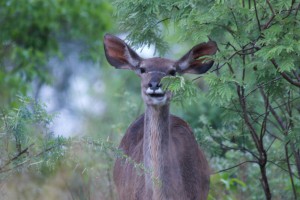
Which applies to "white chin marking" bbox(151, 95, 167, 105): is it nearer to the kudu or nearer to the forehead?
the kudu

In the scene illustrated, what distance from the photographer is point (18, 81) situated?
42.0 ft

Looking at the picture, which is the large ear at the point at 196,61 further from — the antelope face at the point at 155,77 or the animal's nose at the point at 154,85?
the animal's nose at the point at 154,85

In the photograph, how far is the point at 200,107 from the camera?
47.0 ft

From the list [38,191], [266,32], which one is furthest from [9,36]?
[266,32]

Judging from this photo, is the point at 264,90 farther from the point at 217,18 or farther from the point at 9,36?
the point at 9,36

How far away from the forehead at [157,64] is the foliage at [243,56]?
0.26 meters

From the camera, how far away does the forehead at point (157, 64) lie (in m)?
8.69

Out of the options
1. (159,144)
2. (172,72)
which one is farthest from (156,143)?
(172,72)

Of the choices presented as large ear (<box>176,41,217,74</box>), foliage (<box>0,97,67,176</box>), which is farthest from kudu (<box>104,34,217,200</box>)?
foliage (<box>0,97,67,176</box>)

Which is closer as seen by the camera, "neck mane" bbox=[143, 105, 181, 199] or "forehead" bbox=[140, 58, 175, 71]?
"neck mane" bbox=[143, 105, 181, 199]

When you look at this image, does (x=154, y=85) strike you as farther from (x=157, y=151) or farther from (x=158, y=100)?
(x=157, y=151)

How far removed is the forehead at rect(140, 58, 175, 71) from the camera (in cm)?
869

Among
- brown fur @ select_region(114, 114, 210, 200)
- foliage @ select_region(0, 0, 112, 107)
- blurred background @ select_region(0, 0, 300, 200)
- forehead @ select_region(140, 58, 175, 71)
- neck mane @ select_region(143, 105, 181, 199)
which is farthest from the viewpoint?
foliage @ select_region(0, 0, 112, 107)

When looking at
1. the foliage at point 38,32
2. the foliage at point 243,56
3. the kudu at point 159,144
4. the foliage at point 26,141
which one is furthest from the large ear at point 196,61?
the foliage at point 38,32
